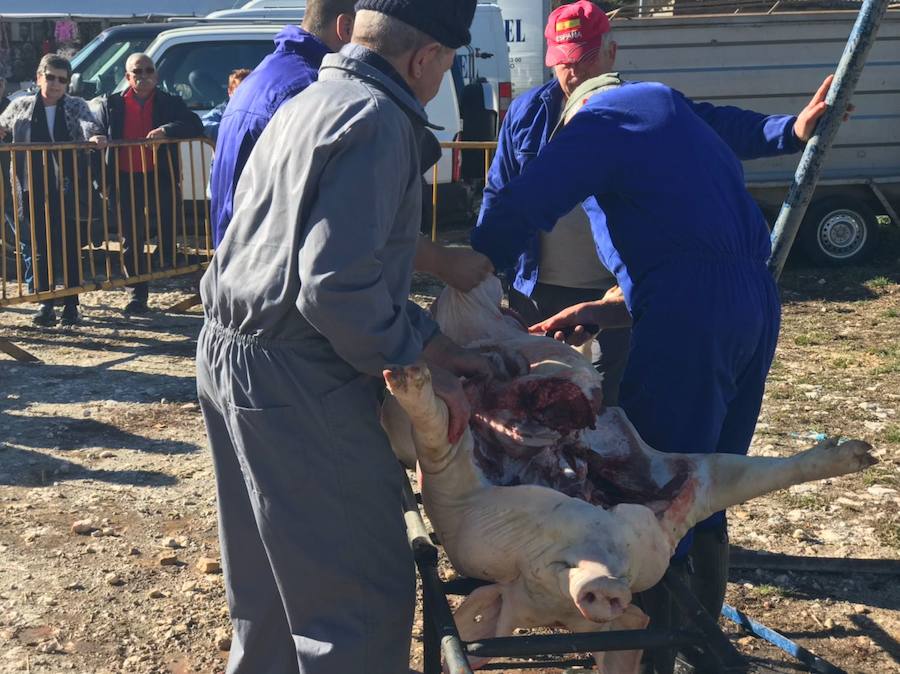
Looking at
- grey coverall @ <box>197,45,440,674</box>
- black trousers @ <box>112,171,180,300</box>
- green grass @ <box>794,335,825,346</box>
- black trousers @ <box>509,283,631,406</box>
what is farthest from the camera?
black trousers @ <box>112,171,180,300</box>

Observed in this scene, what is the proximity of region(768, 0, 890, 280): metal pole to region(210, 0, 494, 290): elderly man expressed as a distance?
1047 mm

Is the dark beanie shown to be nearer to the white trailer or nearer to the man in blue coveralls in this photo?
the man in blue coveralls

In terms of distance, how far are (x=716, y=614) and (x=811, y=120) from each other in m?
1.69

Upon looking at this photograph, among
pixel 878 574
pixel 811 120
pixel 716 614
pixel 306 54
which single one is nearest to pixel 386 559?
pixel 716 614

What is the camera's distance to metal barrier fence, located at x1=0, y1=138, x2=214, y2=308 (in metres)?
8.43

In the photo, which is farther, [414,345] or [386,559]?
[386,559]

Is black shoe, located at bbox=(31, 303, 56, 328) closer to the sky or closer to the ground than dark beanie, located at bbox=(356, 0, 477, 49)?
closer to the ground

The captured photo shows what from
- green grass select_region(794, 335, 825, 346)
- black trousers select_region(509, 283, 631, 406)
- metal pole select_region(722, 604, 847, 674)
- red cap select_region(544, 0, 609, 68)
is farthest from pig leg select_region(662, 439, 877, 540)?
green grass select_region(794, 335, 825, 346)

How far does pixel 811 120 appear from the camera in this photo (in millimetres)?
3803

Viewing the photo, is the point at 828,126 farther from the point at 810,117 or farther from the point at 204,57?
the point at 204,57

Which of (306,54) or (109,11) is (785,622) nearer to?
(306,54)

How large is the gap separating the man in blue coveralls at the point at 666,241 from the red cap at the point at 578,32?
94 cm

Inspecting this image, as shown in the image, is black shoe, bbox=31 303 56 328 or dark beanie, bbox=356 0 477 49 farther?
black shoe, bbox=31 303 56 328

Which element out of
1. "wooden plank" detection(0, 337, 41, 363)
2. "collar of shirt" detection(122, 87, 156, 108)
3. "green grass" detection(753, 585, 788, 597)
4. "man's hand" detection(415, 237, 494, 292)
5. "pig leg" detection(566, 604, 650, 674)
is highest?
"collar of shirt" detection(122, 87, 156, 108)
